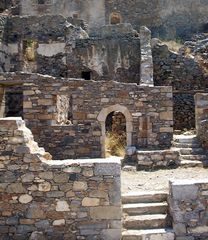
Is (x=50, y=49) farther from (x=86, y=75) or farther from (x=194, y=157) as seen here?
(x=194, y=157)

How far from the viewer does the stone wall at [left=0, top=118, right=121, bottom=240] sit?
23.0 ft

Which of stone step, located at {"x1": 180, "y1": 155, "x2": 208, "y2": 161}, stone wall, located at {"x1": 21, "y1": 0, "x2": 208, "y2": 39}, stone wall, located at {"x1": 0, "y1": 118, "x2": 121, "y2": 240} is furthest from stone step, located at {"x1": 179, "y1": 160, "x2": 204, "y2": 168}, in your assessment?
stone wall, located at {"x1": 21, "y1": 0, "x2": 208, "y2": 39}

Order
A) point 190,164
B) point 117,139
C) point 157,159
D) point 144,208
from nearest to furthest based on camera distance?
point 144,208, point 190,164, point 157,159, point 117,139

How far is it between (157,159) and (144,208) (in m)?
3.89

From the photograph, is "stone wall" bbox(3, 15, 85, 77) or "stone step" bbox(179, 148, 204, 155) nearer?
"stone step" bbox(179, 148, 204, 155)

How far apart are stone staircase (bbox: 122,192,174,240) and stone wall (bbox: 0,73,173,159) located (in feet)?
13.8

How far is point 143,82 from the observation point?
51.3 ft

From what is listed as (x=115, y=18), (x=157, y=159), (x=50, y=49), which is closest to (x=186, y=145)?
(x=157, y=159)

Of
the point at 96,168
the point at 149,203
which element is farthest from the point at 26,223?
the point at 149,203

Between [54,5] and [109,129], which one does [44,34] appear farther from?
[54,5]

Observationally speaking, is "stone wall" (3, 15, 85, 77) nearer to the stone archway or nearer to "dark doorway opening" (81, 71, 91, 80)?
"dark doorway opening" (81, 71, 91, 80)

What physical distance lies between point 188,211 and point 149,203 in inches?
36.8

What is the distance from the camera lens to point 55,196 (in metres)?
7.02

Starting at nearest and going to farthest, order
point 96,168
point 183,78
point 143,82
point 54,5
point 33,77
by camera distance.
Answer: point 96,168, point 33,77, point 143,82, point 183,78, point 54,5
